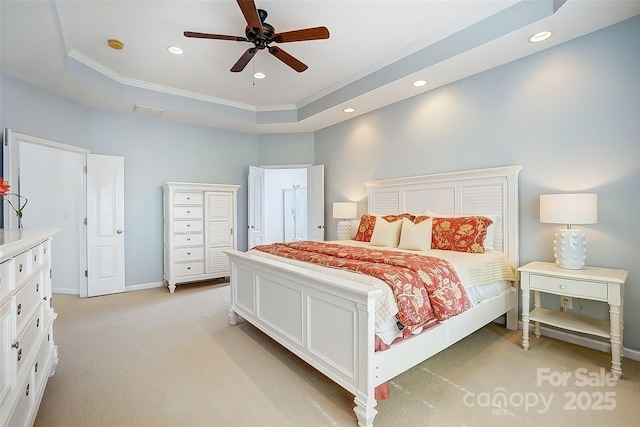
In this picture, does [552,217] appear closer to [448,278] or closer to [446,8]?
[448,278]

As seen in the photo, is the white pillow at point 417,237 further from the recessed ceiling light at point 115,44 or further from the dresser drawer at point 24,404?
the recessed ceiling light at point 115,44

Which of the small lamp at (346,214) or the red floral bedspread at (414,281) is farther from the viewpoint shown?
the small lamp at (346,214)

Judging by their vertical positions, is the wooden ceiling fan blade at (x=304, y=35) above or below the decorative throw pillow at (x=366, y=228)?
above

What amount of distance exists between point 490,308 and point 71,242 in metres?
5.47

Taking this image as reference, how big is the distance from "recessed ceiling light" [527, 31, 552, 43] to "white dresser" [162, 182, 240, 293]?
14.0ft

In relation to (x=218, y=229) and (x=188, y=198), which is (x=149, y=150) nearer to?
(x=188, y=198)

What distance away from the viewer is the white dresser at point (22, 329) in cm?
122

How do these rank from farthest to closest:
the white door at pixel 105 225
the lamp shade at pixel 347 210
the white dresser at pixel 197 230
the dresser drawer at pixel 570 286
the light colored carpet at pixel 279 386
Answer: the lamp shade at pixel 347 210, the white dresser at pixel 197 230, the white door at pixel 105 225, the dresser drawer at pixel 570 286, the light colored carpet at pixel 279 386

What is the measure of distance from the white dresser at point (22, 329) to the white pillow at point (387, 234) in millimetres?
2836

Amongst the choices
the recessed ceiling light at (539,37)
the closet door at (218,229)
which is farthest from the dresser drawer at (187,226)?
the recessed ceiling light at (539,37)

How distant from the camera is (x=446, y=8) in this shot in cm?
261

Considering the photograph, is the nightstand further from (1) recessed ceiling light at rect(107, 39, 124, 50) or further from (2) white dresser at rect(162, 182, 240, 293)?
(1) recessed ceiling light at rect(107, 39, 124, 50)

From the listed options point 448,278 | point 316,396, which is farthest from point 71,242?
point 448,278

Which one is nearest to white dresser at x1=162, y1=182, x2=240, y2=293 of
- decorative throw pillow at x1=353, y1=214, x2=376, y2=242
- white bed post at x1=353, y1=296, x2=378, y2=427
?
decorative throw pillow at x1=353, y1=214, x2=376, y2=242
